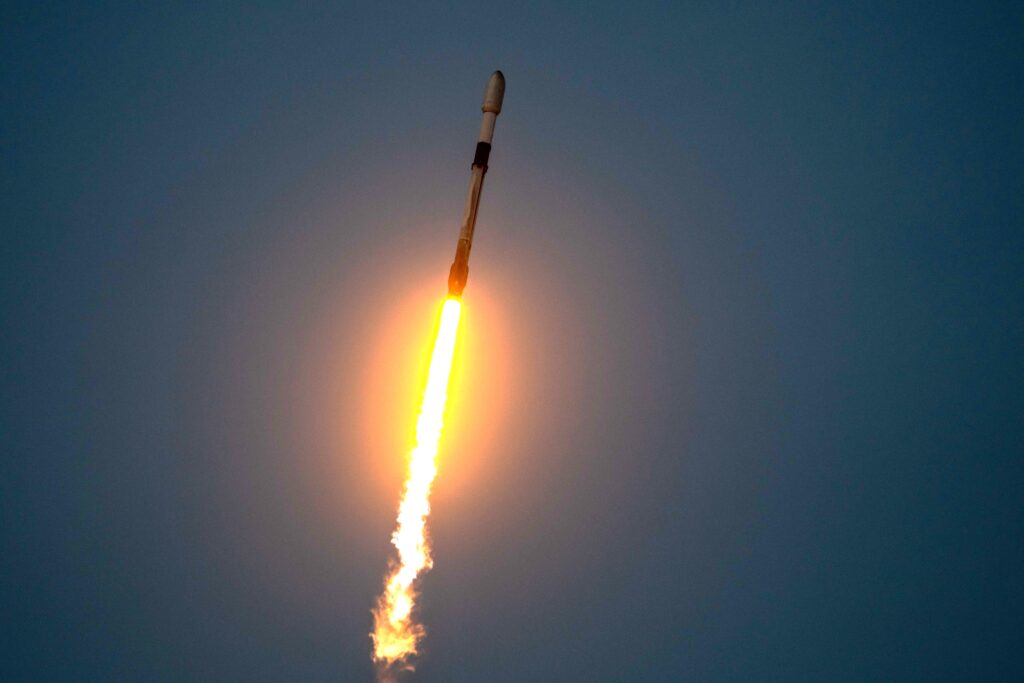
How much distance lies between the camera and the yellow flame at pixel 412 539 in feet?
47.1

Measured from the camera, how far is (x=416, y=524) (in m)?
15.0

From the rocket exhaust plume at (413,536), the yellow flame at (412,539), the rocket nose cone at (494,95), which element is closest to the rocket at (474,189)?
the rocket nose cone at (494,95)

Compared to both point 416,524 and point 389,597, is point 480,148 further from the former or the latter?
point 389,597

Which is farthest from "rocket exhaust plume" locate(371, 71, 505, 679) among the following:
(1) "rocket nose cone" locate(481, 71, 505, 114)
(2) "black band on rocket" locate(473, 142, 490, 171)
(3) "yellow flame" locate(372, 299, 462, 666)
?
(2) "black band on rocket" locate(473, 142, 490, 171)

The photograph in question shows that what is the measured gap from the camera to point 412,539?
1502cm

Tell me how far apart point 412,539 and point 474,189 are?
667 cm

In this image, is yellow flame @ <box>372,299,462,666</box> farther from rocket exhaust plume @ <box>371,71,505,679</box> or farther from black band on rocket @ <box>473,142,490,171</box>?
black band on rocket @ <box>473,142,490,171</box>

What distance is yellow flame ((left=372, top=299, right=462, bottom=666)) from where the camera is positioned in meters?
14.3

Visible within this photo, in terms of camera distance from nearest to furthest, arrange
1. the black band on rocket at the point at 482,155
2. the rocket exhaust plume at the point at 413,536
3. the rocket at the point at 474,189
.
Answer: the rocket at the point at 474,189, the black band on rocket at the point at 482,155, the rocket exhaust plume at the point at 413,536

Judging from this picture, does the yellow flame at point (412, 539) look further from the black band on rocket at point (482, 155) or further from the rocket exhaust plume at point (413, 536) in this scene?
the black band on rocket at point (482, 155)

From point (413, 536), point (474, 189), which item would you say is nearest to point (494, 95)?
point (474, 189)

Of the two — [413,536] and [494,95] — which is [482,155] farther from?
[413,536]

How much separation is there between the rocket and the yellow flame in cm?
202

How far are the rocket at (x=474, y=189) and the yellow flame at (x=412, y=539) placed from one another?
2023 millimetres
